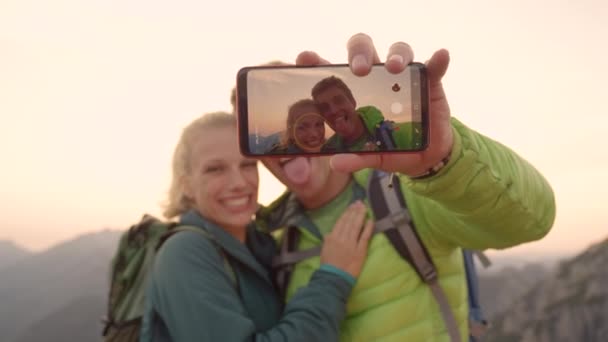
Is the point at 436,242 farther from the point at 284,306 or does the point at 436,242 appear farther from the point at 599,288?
the point at 599,288

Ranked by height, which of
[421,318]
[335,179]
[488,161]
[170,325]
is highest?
[488,161]

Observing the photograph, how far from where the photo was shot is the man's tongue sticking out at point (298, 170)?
385 centimetres

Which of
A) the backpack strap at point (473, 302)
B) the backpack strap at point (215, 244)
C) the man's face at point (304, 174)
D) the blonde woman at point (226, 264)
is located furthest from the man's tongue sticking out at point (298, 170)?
→ the backpack strap at point (473, 302)

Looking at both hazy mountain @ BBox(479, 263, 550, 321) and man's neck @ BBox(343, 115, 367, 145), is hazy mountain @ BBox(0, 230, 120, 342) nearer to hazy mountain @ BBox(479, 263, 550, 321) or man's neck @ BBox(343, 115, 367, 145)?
hazy mountain @ BBox(479, 263, 550, 321)


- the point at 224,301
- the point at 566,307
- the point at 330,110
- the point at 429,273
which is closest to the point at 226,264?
the point at 224,301

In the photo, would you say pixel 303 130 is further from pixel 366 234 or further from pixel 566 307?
pixel 566 307

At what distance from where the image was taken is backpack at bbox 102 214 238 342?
148 inches

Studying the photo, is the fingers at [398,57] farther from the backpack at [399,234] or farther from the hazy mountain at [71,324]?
the hazy mountain at [71,324]

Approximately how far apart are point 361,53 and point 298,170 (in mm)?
1661

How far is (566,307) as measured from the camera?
20641 mm

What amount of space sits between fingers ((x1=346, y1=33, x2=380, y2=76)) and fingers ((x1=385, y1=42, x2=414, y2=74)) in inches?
2.9

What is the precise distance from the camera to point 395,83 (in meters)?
2.43

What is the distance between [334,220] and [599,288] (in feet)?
61.9

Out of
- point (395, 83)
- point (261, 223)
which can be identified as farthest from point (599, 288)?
point (395, 83)
